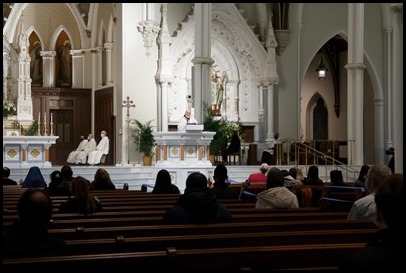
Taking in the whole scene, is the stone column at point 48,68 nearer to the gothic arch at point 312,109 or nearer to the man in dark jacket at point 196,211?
the gothic arch at point 312,109

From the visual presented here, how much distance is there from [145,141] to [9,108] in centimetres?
474

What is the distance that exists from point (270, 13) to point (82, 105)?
331 inches

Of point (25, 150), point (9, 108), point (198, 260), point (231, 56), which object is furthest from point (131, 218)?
point (231, 56)

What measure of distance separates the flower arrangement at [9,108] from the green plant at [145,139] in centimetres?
421

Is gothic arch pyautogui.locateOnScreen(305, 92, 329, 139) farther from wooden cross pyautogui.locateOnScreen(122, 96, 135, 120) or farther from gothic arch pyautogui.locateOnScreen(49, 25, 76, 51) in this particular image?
wooden cross pyautogui.locateOnScreen(122, 96, 135, 120)

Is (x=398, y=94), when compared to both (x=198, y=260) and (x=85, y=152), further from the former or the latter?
(x=85, y=152)

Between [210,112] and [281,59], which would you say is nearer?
[210,112]

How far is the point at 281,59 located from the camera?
2358 centimetres

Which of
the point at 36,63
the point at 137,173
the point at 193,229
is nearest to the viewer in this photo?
the point at 193,229

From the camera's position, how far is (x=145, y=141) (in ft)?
65.8

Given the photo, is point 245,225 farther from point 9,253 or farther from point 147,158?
point 147,158

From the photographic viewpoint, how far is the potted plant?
19.9 m

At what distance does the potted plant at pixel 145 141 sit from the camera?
65.4ft

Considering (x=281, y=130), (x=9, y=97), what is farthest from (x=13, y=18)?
(x=281, y=130)
